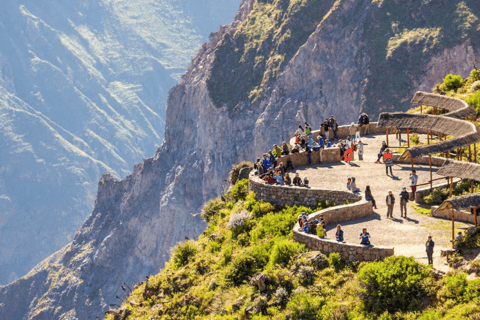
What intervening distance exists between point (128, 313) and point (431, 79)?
16037 cm

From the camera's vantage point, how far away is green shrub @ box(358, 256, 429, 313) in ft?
108

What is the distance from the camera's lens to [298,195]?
153 feet

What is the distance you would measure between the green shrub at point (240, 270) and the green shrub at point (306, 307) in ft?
20.3

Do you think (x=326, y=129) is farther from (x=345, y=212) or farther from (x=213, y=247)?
(x=345, y=212)

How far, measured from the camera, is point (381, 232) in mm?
40625

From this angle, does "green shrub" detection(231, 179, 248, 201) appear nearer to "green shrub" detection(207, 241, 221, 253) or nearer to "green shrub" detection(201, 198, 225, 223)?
"green shrub" detection(207, 241, 221, 253)

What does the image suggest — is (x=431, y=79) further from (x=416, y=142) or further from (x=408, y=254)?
(x=408, y=254)

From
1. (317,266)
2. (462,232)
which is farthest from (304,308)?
(462,232)

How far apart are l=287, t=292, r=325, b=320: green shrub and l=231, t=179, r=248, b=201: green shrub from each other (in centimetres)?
1735

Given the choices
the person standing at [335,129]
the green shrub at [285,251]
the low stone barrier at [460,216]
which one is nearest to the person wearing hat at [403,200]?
the low stone barrier at [460,216]

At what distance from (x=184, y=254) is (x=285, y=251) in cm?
1326

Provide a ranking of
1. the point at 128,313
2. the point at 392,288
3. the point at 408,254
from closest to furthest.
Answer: the point at 392,288 < the point at 408,254 < the point at 128,313

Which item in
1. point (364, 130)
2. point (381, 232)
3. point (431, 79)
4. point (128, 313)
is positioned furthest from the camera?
point (431, 79)

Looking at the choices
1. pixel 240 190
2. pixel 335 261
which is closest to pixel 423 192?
pixel 335 261
